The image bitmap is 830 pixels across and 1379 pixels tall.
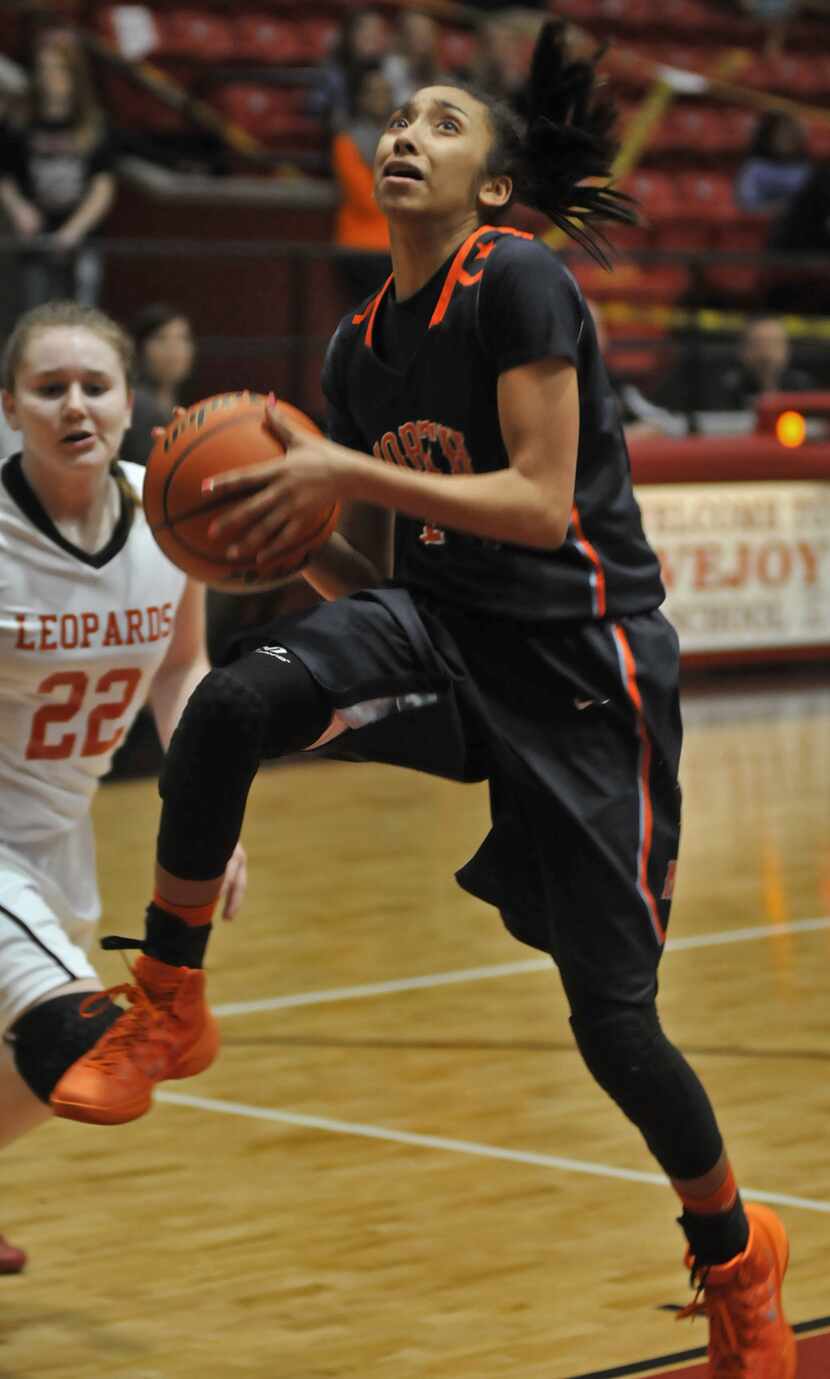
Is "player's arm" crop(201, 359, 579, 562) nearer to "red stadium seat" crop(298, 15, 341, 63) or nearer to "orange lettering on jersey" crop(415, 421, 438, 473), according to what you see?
"orange lettering on jersey" crop(415, 421, 438, 473)

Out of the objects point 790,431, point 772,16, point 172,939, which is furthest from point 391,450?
point 772,16

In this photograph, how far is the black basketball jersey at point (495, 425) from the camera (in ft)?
9.39

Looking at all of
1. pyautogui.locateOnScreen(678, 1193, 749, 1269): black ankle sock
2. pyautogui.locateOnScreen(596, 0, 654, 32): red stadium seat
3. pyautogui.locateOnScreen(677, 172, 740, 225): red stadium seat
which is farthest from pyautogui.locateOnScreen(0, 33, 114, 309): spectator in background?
pyautogui.locateOnScreen(678, 1193, 749, 1269): black ankle sock

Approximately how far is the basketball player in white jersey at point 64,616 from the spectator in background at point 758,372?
7.47 m

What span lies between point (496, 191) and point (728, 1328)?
1526 millimetres

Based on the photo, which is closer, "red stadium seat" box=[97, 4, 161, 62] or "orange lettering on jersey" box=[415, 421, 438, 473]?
"orange lettering on jersey" box=[415, 421, 438, 473]

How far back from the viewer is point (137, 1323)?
339 cm

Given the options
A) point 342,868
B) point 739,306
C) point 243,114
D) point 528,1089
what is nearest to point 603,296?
point 739,306

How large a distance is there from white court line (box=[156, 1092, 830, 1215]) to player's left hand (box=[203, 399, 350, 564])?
171cm

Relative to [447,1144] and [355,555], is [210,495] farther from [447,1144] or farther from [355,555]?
[447,1144]

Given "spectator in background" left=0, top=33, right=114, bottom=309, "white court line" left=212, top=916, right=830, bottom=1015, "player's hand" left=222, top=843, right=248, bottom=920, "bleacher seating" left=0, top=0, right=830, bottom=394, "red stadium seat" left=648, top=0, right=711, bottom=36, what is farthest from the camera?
"red stadium seat" left=648, top=0, right=711, bottom=36

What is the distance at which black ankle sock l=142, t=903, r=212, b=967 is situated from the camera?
2.95 meters

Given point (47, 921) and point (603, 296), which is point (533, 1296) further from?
point (603, 296)

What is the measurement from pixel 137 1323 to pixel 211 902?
809 mm
